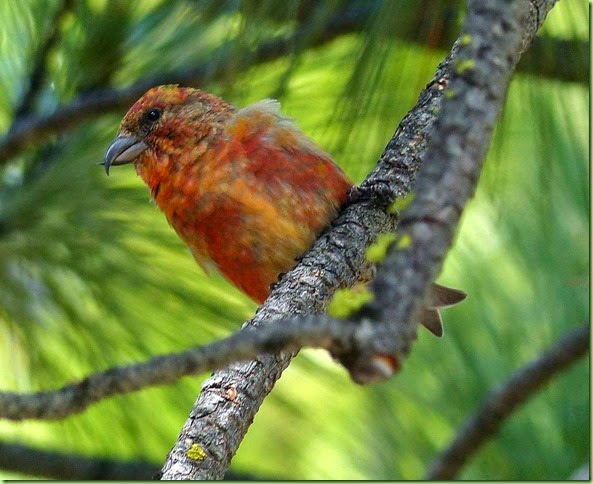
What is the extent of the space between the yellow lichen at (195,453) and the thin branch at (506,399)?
45.3 inches

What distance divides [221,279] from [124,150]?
0.46 m

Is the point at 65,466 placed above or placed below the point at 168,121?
below

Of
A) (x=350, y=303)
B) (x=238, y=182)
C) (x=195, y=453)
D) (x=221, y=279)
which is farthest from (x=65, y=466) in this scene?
(x=350, y=303)

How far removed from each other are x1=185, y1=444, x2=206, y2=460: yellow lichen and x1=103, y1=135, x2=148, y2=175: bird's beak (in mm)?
1391

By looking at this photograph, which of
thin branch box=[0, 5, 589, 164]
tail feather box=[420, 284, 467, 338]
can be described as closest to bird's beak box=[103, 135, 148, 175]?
thin branch box=[0, 5, 589, 164]

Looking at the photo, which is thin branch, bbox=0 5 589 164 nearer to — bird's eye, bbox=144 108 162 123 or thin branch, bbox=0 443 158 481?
bird's eye, bbox=144 108 162 123

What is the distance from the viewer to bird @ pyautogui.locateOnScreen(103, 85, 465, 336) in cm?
245

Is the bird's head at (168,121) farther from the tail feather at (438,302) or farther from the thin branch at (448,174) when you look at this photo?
the thin branch at (448,174)

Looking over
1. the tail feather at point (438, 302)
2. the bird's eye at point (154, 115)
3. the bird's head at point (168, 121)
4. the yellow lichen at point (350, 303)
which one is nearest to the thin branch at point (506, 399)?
the tail feather at point (438, 302)

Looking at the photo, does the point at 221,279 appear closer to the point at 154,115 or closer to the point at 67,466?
the point at 154,115

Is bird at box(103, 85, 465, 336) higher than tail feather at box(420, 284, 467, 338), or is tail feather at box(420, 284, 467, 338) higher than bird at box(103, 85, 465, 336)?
bird at box(103, 85, 465, 336)

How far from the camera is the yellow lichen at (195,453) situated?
1311mm

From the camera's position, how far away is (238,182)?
2.52 m

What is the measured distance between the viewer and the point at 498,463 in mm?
3006
